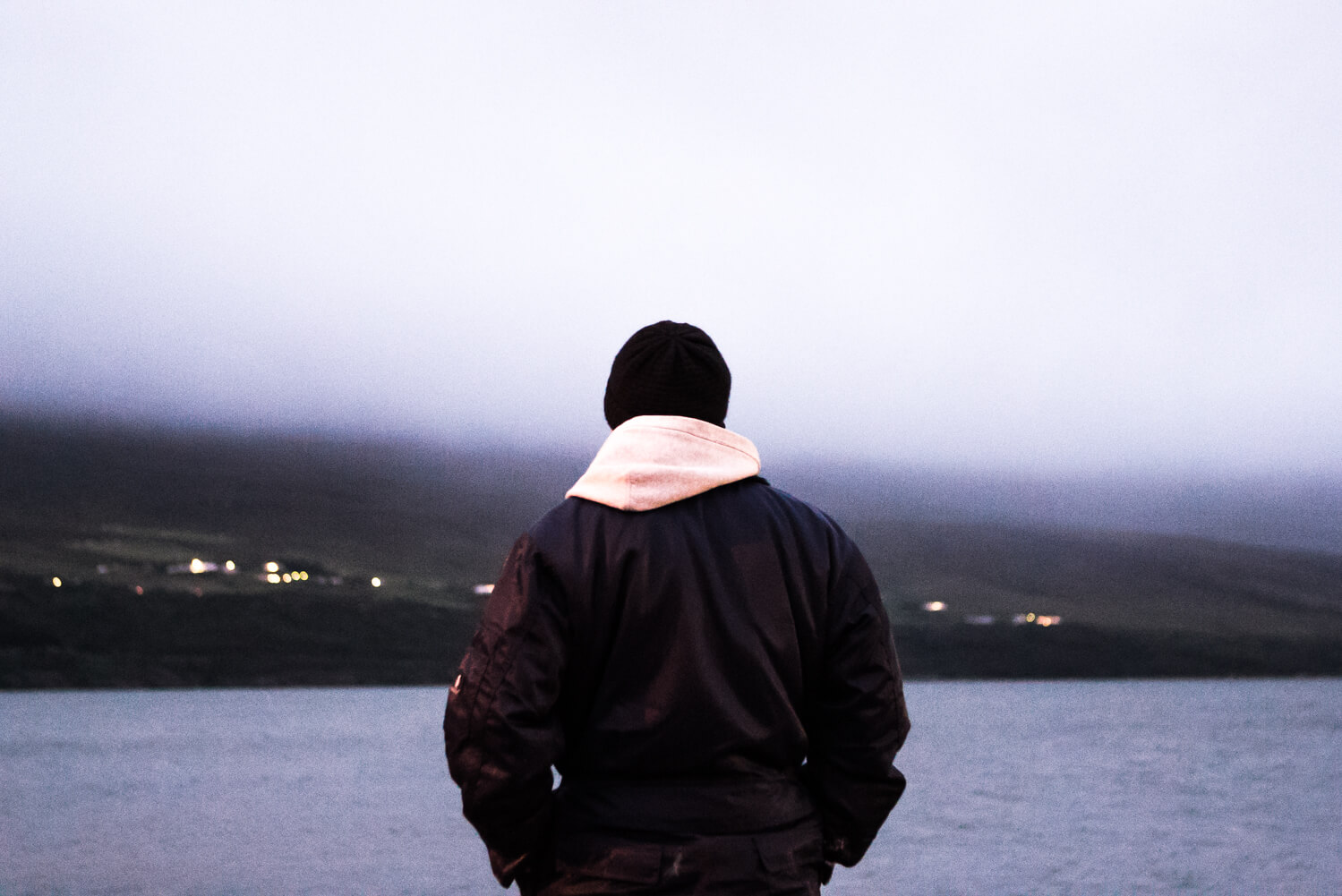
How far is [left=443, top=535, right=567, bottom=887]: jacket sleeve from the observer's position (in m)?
1.85

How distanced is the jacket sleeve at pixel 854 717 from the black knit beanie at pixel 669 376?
0.36 meters

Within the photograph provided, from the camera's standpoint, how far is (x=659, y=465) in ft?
6.43

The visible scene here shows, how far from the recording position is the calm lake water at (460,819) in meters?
16.5

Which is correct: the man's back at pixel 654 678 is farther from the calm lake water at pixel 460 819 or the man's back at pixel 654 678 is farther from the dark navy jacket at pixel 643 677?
the calm lake water at pixel 460 819

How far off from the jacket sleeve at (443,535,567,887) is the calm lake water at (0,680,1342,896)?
14241mm

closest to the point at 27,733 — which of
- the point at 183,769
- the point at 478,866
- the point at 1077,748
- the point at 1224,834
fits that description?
the point at 183,769

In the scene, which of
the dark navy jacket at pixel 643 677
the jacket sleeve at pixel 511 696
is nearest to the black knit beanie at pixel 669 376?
the dark navy jacket at pixel 643 677

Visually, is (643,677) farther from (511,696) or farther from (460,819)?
(460,819)

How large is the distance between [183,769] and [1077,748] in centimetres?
3855

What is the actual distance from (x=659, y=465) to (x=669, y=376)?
17 cm

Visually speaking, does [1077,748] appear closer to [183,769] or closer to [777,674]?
[183,769]

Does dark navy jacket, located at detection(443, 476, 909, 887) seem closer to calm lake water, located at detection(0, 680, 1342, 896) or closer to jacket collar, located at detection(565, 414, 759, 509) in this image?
jacket collar, located at detection(565, 414, 759, 509)

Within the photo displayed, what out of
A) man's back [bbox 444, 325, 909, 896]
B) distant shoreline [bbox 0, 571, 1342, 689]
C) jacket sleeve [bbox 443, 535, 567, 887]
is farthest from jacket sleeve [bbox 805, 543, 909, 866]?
distant shoreline [bbox 0, 571, 1342, 689]

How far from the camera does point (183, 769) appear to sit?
131 ft
